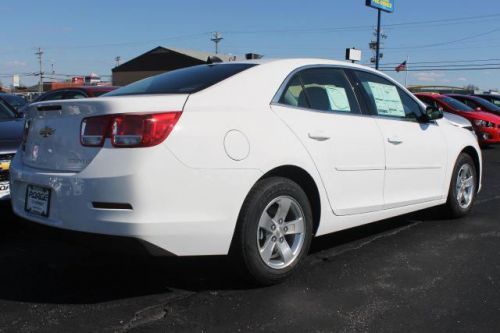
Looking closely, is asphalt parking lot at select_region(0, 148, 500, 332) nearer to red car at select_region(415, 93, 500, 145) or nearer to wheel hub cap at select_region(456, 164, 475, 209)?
wheel hub cap at select_region(456, 164, 475, 209)

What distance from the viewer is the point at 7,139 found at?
4883 millimetres

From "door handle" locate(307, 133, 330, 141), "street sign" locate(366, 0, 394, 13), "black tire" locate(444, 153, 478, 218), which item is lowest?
"black tire" locate(444, 153, 478, 218)

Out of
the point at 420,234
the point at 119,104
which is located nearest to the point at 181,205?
the point at 119,104

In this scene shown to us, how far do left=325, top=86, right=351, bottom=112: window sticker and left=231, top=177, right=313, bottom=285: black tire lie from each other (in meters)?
0.83

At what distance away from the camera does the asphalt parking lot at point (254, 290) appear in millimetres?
3068

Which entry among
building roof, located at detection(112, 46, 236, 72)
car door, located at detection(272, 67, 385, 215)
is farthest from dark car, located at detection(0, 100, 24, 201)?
building roof, located at detection(112, 46, 236, 72)

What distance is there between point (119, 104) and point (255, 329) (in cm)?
146

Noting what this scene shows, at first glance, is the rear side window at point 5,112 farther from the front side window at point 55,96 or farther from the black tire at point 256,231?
the black tire at point 256,231

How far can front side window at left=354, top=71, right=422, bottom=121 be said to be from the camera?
455 cm

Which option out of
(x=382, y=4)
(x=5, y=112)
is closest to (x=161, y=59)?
(x=382, y=4)

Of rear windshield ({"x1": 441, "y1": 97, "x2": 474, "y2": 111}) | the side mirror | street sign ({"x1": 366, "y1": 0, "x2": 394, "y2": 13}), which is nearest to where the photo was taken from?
the side mirror

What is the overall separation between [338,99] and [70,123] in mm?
1995

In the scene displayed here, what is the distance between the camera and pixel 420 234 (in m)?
5.09

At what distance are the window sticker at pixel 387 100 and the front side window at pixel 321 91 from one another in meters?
0.34
